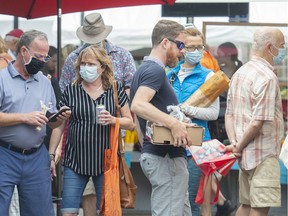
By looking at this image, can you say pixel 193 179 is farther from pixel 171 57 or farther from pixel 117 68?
pixel 171 57

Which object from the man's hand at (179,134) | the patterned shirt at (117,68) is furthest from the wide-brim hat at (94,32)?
the man's hand at (179,134)

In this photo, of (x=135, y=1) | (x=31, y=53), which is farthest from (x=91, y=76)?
(x=135, y=1)

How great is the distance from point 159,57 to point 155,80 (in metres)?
0.31

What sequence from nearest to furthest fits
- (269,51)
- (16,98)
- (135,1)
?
1. (16,98)
2. (269,51)
3. (135,1)

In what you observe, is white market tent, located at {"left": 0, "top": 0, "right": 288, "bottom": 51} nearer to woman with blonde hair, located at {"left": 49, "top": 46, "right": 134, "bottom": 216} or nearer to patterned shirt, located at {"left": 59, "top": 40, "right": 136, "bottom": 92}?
patterned shirt, located at {"left": 59, "top": 40, "right": 136, "bottom": 92}

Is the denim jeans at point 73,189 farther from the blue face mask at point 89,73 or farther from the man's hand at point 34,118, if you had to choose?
the man's hand at point 34,118

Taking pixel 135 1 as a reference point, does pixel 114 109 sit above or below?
below

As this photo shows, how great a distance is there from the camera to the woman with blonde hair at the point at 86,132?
26.6 ft

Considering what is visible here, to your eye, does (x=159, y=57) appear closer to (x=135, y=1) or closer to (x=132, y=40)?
(x=135, y=1)

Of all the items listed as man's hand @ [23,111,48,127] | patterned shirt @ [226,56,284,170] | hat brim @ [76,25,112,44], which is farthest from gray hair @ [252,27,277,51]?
man's hand @ [23,111,48,127]

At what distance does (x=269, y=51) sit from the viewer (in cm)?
805

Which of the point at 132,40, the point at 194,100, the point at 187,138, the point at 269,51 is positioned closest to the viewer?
the point at 187,138

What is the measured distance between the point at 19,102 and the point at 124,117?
3.73 feet

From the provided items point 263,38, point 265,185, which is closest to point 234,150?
point 265,185
